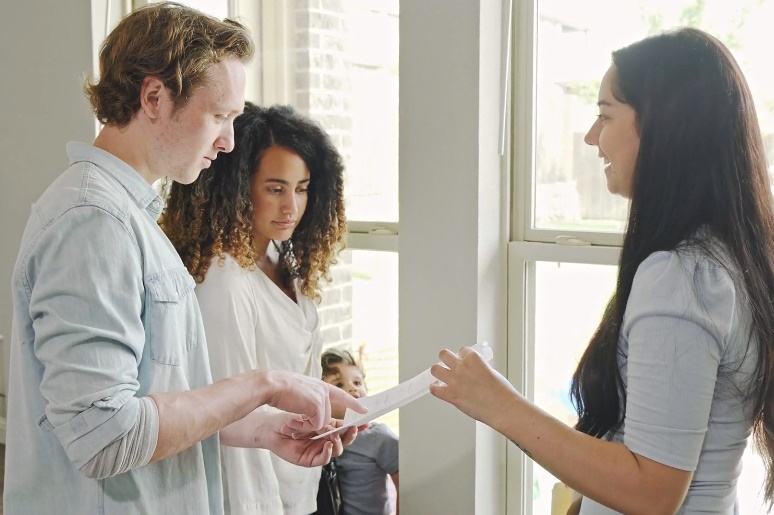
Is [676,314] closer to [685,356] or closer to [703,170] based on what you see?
[685,356]

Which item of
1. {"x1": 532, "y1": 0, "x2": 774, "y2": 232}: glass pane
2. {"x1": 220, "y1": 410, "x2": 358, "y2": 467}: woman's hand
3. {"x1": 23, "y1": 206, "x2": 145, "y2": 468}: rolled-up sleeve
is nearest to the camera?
{"x1": 23, "y1": 206, "x2": 145, "y2": 468}: rolled-up sleeve

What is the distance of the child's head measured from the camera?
7.53 feet

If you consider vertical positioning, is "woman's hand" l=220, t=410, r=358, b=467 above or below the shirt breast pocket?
below

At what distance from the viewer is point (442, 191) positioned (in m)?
2.05

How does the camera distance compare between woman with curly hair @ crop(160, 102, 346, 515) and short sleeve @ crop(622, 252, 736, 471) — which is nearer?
short sleeve @ crop(622, 252, 736, 471)

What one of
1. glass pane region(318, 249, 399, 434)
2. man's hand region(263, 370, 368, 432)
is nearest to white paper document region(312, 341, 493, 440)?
man's hand region(263, 370, 368, 432)

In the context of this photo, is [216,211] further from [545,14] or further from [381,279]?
[545,14]

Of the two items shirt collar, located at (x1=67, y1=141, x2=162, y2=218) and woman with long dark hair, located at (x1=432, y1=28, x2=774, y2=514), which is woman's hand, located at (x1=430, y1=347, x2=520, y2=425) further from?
shirt collar, located at (x1=67, y1=141, x2=162, y2=218)

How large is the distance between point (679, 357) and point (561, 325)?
1081 millimetres

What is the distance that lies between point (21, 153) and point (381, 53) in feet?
5.21

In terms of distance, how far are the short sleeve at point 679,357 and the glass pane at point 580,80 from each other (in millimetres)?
953

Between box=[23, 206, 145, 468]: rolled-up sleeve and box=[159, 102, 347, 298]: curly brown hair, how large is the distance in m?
0.74

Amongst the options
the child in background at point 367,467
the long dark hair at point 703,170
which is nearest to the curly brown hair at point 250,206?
the child in background at point 367,467

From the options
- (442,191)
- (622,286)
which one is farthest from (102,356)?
(442,191)
